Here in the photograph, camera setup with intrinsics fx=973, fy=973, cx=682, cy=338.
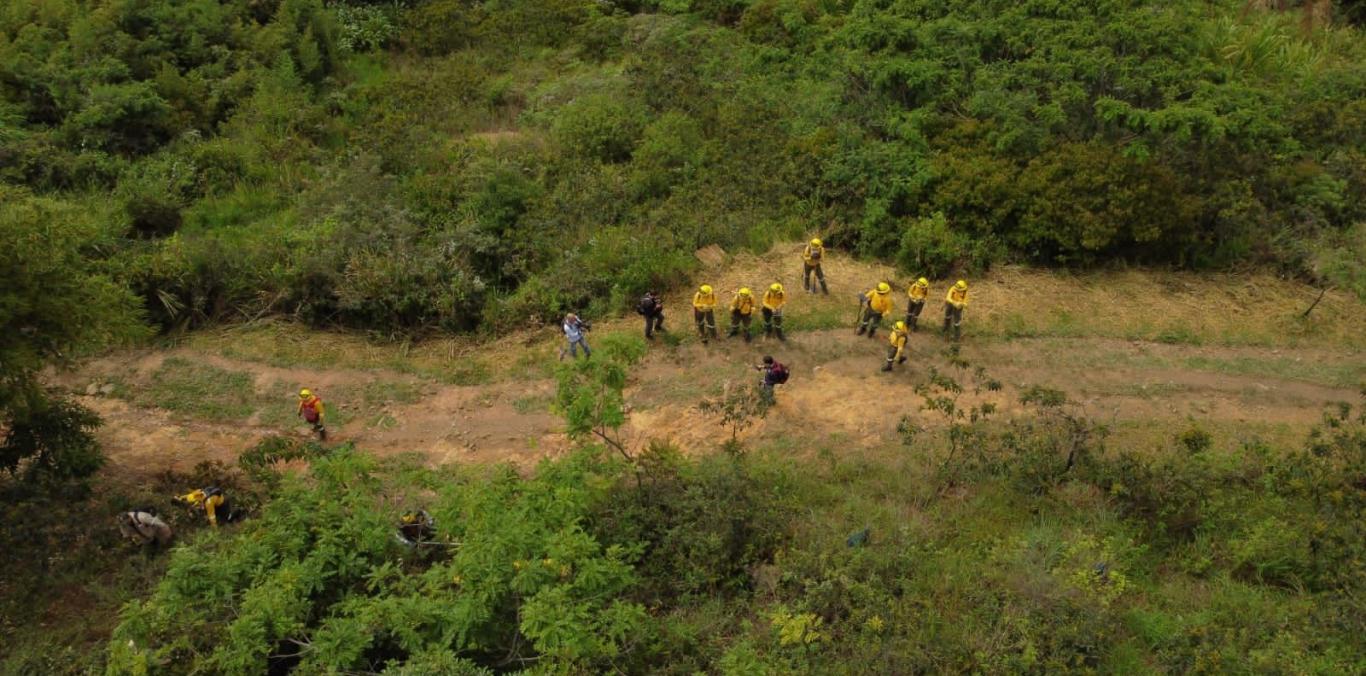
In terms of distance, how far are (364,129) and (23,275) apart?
10.6 metres

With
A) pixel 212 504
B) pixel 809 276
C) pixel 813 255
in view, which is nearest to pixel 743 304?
pixel 813 255

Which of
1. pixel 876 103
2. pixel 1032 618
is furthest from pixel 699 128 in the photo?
pixel 1032 618

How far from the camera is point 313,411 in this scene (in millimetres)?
14156

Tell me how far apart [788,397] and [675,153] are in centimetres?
690

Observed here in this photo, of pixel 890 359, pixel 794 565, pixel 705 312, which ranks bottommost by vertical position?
pixel 794 565

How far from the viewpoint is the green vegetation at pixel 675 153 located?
1688 centimetres

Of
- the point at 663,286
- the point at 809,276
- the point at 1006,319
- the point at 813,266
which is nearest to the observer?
the point at 1006,319

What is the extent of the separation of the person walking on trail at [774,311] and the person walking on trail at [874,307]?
1291 millimetres

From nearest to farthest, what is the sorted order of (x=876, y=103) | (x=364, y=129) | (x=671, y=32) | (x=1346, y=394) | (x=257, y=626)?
(x=257, y=626)
(x=1346, y=394)
(x=876, y=103)
(x=364, y=129)
(x=671, y=32)

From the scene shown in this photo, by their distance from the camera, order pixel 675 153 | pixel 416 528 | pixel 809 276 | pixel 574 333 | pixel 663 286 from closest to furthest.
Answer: pixel 416 528, pixel 574 333, pixel 809 276, pixel 663 286, pixel 675 153

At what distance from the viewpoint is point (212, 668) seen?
31.1 feet

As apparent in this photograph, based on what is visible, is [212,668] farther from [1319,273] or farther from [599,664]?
[1319,273]

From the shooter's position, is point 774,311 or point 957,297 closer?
point 957,297

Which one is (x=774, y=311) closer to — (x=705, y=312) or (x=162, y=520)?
(x=705, y=312)
